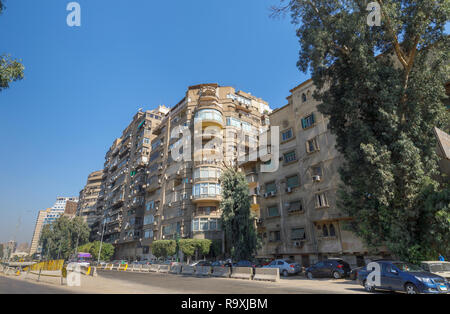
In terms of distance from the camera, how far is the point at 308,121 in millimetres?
27625

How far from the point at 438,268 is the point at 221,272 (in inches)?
626

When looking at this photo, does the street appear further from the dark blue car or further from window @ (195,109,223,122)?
window @ (195,109,223,122)

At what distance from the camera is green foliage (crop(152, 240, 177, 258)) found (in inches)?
1420

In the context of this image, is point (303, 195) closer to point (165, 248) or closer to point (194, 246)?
point (194, 246)

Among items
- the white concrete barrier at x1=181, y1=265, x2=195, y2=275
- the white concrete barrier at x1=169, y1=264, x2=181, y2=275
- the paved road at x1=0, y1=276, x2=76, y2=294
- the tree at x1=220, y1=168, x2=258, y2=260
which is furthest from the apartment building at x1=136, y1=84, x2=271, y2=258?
the paved road at x1=0, y1=276, x2=76, y2=294

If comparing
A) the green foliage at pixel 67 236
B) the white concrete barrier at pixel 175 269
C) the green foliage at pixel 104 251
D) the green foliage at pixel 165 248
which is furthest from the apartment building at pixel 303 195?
the green foliage at pixel 67 236

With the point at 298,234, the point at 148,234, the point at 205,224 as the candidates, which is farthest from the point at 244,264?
the point at 148,234

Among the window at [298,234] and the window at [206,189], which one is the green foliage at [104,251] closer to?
the window at [206,189]

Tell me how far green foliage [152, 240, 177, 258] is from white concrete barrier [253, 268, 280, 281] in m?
19.5

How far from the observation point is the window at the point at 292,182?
2739 centimetres

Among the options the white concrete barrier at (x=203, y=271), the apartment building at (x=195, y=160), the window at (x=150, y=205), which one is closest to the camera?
the white concrete barrier at (x=203, y=271)
